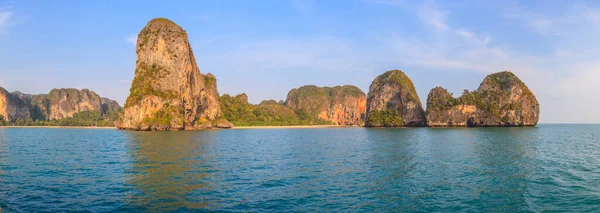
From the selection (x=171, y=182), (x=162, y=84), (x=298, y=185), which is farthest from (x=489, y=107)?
(x=171, y=182)

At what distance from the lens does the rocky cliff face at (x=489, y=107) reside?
595 ft

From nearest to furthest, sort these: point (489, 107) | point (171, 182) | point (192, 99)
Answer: point (171, 182) → point (192, 99) → point (489, 107)

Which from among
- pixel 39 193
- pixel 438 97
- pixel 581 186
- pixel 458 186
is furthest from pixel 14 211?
pixel 438 97

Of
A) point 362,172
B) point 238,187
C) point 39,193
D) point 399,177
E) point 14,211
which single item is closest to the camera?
point 14,211

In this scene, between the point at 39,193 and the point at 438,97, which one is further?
the point at 438,97

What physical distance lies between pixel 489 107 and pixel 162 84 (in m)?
167

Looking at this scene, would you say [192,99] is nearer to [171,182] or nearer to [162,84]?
[162,84]

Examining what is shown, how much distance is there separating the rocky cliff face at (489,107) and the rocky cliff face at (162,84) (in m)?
127

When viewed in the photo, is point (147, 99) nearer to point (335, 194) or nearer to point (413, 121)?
point (335, 194)

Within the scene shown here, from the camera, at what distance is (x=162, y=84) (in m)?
141

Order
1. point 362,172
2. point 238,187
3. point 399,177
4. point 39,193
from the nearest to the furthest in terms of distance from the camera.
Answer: point 39,193 → point 238,187 → point 399,177 → point 362,172

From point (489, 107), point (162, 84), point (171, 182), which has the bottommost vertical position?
point (171, 182)

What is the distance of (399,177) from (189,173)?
17.9m

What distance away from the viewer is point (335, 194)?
70.1ft
